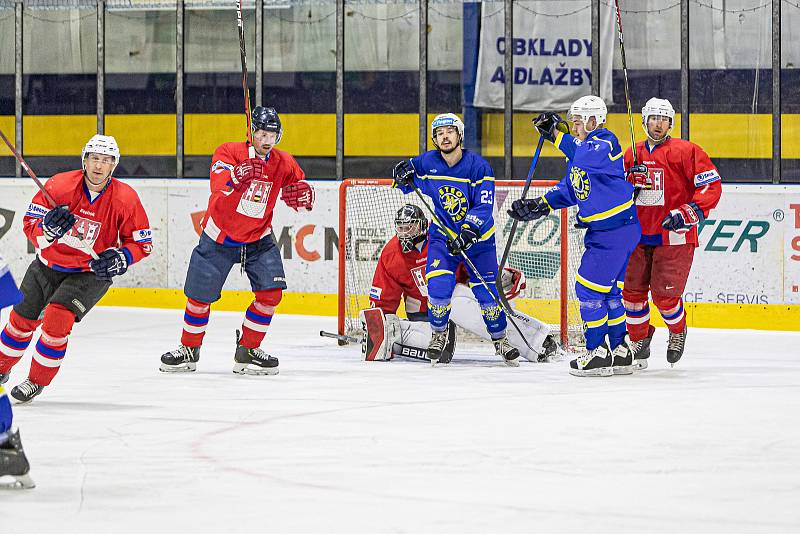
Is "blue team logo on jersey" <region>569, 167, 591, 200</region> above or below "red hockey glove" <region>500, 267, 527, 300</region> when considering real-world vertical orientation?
above

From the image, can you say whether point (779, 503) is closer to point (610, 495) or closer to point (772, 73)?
point (610, 495)

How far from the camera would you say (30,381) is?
540 cm

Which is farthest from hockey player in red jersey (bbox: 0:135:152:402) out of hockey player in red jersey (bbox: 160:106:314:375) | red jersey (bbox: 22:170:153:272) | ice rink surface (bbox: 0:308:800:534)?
hockey player in red jersey (bbox: 160:106:314:375)

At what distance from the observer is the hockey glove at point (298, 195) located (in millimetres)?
6570

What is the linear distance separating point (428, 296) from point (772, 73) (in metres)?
4.35

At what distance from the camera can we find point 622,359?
21.3 feet

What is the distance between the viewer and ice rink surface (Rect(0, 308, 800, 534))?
3.47 m

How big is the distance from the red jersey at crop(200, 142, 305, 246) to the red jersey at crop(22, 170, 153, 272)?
0.97m

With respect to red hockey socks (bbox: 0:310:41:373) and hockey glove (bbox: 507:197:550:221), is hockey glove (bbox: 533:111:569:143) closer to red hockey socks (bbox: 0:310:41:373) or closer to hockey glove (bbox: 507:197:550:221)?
hockey glove (bbox: 507:197:550:221)

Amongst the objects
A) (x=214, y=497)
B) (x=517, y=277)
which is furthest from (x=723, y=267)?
(x=214, y=497)

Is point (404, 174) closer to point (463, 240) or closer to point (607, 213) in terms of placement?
point (463, 240)

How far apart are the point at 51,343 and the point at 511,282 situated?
3.00 metres

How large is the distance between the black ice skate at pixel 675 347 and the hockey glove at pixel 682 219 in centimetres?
57

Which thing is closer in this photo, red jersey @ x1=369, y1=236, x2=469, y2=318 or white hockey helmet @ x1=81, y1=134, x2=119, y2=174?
white hockey helmet @ x1=81, y1=134, x2=119, y2=174
